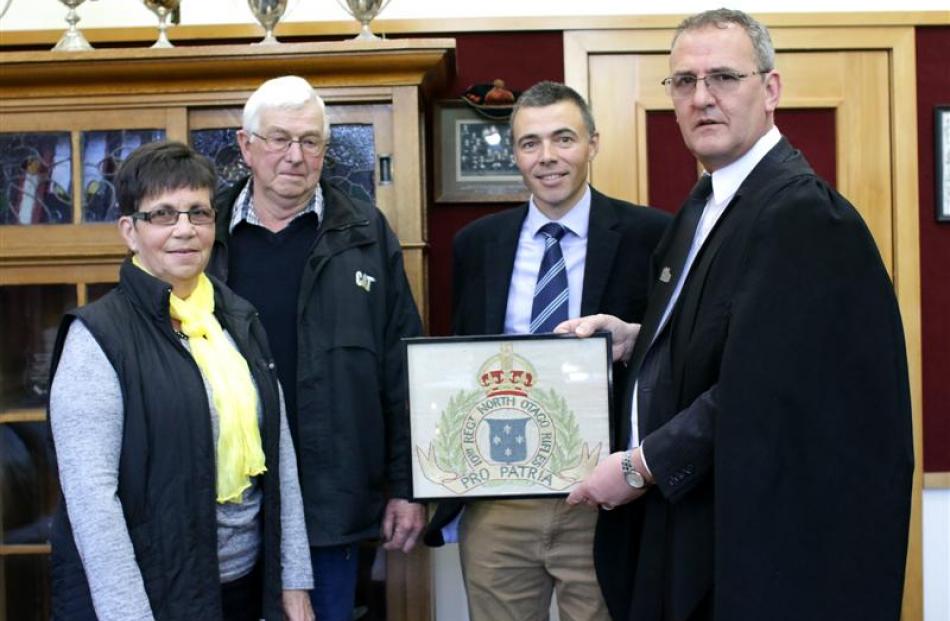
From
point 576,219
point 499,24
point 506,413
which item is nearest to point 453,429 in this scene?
point 506,413

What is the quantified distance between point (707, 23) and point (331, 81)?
46.5 inches

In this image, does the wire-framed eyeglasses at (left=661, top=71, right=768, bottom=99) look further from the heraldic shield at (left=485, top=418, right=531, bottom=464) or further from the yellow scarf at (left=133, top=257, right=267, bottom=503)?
the yellow scarf at (left=133, top=257, right=267, bottom=503)

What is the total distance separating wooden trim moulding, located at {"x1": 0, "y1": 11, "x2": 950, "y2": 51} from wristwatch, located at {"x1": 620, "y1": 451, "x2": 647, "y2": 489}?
1809mm

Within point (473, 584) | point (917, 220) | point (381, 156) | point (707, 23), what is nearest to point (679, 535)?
point (473, 584)

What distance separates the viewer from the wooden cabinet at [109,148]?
9.36 ft

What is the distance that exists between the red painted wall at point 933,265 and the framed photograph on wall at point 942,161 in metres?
0.02

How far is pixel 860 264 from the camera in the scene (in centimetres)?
174

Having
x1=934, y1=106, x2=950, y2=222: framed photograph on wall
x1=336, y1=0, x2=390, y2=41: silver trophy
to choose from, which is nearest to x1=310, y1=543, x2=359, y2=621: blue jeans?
x1=336, y1=0, x2=390, y2=41: silver trophy

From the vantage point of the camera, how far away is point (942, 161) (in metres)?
3.44

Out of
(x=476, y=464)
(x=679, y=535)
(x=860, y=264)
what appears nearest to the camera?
(x=860, y=264)

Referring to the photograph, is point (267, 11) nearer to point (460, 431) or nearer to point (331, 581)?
point (460, 431)

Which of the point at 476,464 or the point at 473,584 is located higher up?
the point at 476,464

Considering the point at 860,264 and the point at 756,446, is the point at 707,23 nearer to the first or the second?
the point at 860,264

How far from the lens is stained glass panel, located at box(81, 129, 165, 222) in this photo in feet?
9.68
